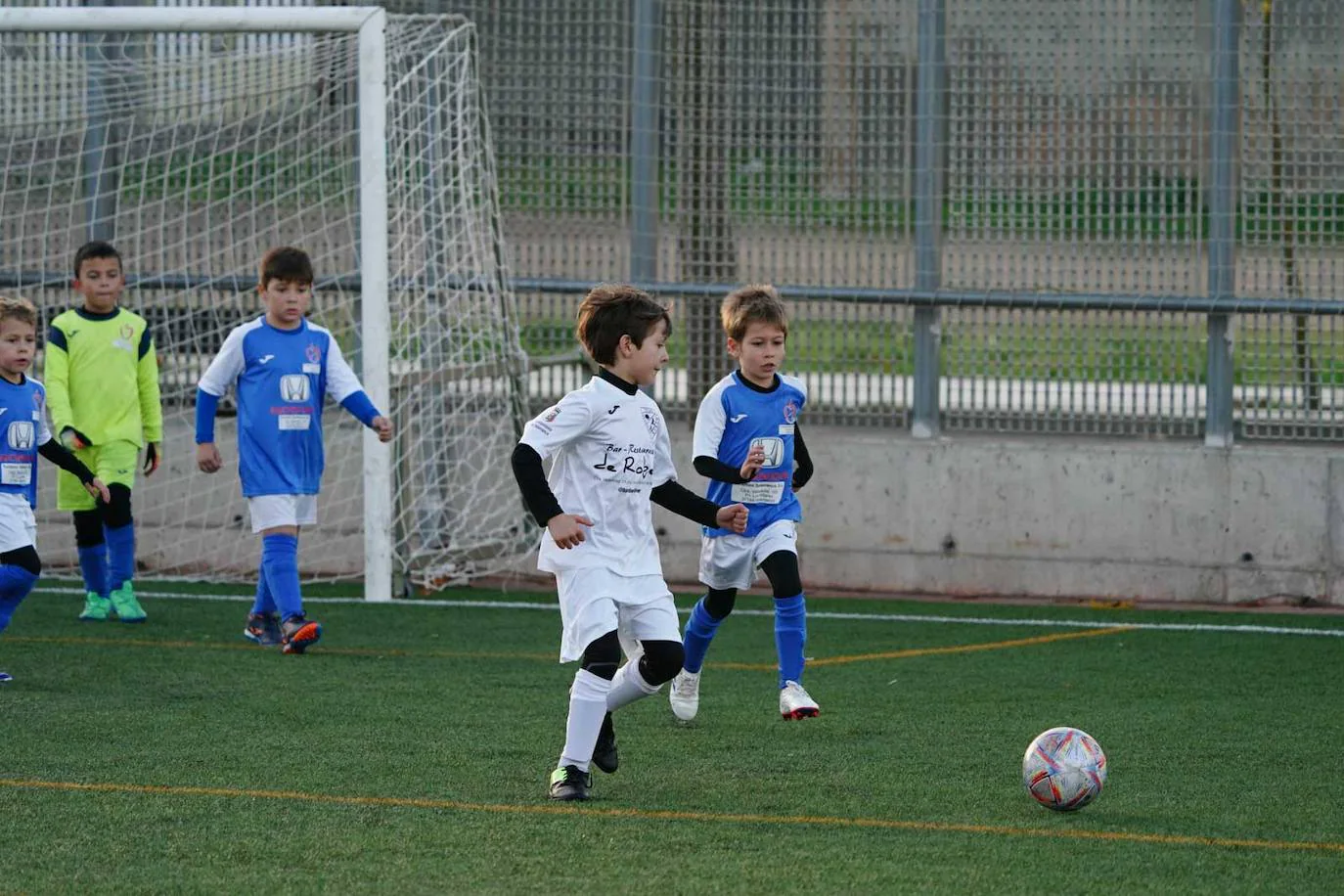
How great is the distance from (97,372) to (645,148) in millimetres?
3396

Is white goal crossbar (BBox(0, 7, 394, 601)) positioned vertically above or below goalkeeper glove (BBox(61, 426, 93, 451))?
above

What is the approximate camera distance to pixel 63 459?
758cm

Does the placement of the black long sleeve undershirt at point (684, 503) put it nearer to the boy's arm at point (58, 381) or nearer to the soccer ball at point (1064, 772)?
the soccer ball at point (1064, 772)

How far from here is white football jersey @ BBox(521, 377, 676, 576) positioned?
17.9 feet

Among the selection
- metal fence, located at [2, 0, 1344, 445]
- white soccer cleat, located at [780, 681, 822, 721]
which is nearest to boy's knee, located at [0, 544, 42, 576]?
white soccer cleat, located at [780, 681, 822, 721]

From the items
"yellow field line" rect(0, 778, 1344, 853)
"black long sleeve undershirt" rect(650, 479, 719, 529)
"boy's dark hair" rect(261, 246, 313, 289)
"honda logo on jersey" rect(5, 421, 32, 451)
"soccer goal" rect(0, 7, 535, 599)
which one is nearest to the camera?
"yellow field line" rect(0, 778, 1344, 853)

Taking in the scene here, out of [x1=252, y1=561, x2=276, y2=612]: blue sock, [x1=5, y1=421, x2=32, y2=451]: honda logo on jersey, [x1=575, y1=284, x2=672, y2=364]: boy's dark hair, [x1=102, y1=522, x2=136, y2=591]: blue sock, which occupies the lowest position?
[x1=252, y1=561, x2=276, y2=612]: blue sock

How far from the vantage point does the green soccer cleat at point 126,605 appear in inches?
345

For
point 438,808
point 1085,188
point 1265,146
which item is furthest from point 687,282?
point 438,808

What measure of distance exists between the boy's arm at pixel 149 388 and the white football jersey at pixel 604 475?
4065 millimetres

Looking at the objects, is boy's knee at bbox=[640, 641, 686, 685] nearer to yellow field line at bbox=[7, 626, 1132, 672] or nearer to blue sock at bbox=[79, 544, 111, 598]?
yellow field line at bbox=[7, 626, 1132, 672]

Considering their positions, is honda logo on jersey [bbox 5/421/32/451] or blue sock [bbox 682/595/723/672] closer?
blue sock [bbox 682/595/723/672]

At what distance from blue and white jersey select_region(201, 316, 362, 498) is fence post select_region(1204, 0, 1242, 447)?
15.0 ft

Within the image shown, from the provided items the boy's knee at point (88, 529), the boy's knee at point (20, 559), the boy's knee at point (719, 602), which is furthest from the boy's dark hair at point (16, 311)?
the boy's knee at point (719, 602)
